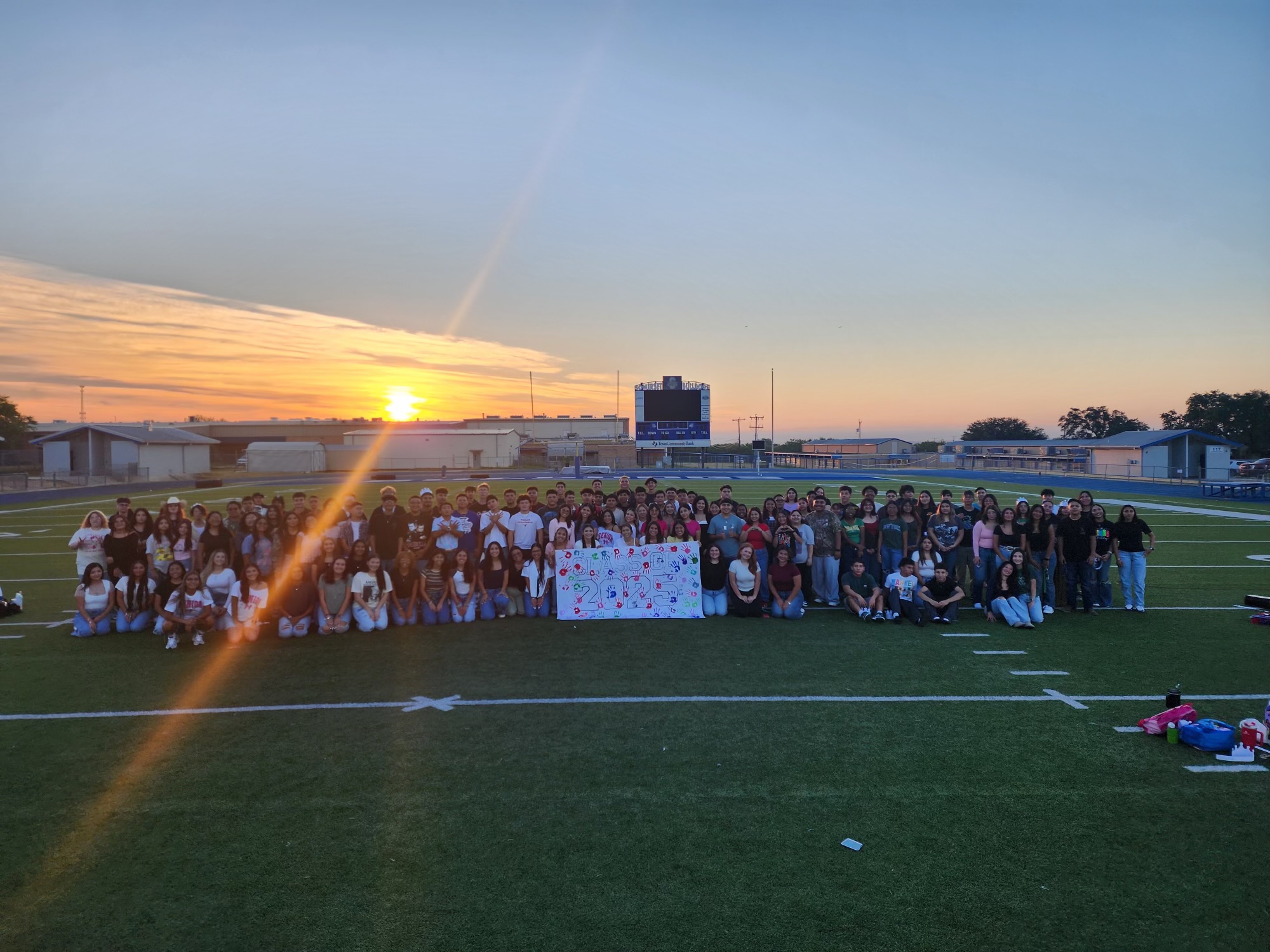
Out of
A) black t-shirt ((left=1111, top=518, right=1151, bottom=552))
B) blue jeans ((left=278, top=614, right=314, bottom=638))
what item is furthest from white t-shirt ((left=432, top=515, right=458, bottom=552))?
black t-shirt ((left=1111, top=518, right=1151, bottom=552))

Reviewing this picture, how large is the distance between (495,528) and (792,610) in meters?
4.77

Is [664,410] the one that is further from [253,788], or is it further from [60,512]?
[253,788]

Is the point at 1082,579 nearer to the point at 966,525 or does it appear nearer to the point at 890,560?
the point at 966,525

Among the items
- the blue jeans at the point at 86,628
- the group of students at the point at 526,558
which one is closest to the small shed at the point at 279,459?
the blue jeans at the point at 86,628

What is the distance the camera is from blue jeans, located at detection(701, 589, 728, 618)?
11.6m

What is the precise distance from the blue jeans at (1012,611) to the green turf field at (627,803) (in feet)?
2.80

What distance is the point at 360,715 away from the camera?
24.5ft

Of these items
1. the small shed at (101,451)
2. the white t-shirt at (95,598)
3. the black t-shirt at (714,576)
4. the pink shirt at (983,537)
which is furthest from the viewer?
the small shed at (101,451)

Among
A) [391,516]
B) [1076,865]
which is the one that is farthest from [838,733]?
[391,516]

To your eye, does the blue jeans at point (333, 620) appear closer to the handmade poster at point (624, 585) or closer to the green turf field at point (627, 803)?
the green turf field at point (627, 803)

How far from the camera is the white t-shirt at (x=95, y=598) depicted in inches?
417

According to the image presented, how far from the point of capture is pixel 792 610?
443 inches

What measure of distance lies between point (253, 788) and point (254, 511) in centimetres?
616

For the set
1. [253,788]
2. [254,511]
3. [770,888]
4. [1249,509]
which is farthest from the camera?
[1249,509]
